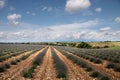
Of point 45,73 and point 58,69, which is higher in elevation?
point 58,69

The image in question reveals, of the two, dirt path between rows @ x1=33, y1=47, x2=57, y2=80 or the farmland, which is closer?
dirt path between rows @ x1=33, y1=47, x2=57, y2=80

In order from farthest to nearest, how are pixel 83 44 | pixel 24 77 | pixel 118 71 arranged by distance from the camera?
pixel 83 44 → pixel 118 71 → pixel 24 77

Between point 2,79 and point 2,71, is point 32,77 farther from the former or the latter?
point 2,71

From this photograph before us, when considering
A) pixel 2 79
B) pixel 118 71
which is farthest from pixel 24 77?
pixel 118 71

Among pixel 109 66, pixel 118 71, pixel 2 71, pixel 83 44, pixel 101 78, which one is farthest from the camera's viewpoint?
pixel 83 44

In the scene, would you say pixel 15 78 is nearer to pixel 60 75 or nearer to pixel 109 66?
pixel 60 75

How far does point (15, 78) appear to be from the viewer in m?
15.6

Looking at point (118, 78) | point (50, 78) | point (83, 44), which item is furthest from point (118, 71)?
point (83, 44)

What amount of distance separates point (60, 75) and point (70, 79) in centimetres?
111

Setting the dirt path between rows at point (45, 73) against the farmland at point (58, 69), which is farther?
the farmland at point (58, 69)

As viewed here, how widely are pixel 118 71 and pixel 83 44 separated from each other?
3844 inches

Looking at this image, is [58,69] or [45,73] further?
[58,69]

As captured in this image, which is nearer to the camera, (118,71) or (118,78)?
(118,78)

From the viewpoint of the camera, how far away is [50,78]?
16.0 m
